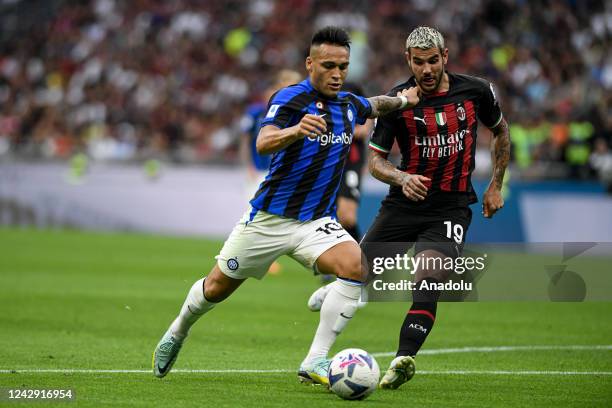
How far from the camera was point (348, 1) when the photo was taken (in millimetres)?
29344

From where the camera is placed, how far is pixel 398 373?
6945 mm

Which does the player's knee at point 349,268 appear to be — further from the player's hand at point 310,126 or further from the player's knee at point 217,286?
the player's hand at point 310,126

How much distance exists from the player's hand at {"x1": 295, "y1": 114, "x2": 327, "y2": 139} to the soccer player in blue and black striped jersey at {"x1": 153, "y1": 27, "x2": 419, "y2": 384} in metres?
0.50

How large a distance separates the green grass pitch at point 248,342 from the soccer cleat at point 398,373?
0.11m

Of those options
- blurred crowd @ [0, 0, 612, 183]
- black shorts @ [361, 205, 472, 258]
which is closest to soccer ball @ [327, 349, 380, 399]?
black shorts @ [361, 205, 472, 258]

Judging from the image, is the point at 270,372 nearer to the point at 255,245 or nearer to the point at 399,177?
the point at 255,245

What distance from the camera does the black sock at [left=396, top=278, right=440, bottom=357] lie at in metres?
7.05

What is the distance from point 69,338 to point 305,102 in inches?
147

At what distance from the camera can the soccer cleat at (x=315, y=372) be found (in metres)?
7.04

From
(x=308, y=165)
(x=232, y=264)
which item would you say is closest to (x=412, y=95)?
(x=308, y=165)

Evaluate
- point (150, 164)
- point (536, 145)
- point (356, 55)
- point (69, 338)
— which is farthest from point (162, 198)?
point (69, 338)

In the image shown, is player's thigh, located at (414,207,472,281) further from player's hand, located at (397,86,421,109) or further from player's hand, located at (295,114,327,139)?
player's hand, located at (295,114,327,139)

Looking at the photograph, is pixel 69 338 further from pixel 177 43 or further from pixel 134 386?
pixel 177 43

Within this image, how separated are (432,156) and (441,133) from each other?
0.18m
